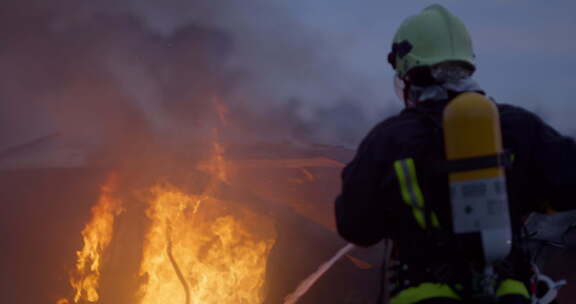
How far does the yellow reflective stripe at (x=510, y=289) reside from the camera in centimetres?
147

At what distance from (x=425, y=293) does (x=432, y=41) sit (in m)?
1.03

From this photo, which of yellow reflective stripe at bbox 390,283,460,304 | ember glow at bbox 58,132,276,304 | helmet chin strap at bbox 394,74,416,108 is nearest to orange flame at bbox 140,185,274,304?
ember glow at bbox 58,132,276,304

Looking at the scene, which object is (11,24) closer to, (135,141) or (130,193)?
(135,141)

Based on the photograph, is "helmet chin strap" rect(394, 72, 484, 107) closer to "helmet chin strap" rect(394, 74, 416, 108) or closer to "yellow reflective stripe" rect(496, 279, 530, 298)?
"helmet chin strap" rect(394, 74, 416, 108)

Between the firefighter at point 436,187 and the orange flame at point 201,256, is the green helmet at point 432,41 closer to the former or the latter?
the firefighter at point 436,187

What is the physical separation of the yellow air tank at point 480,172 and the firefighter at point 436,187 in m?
0.05

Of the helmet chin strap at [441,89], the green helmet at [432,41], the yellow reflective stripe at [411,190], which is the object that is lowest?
the yellow reflective stripe at [411,190]

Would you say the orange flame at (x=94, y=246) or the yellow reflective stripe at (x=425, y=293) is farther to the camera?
the orange flame at (x=94, y=246)

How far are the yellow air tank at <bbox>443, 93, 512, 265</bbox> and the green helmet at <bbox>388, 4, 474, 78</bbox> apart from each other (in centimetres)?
47

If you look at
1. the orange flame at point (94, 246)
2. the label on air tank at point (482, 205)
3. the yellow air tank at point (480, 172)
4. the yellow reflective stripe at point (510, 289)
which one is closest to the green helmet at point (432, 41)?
the yellow air tank at point (480, 172)

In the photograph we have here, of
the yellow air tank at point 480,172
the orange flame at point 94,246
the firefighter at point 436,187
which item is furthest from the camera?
the orange flame at point 94,246

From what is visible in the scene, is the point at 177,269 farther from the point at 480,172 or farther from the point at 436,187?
the point at 480,172

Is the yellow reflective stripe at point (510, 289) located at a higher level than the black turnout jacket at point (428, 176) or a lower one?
lower

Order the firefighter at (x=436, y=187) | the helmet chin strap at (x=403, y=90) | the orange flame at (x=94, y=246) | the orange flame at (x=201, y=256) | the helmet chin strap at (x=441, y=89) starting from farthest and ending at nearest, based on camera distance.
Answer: the orange flame at (x=94, y=246) < the orange flame at (x=201, y=256) < the helmet chin strap at (x=403, y=90) < the helmet chin strap at (x=441, y=89) < the firefighter at (x=436, y=187)
